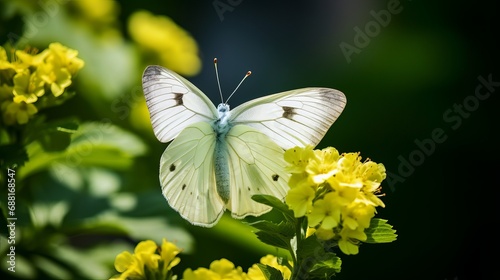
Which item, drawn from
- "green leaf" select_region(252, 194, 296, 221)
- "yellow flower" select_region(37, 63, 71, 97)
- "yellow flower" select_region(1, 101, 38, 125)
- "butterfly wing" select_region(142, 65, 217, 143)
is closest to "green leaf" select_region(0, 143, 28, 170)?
"yellow flower" select_region(1, 101, 38, 125)

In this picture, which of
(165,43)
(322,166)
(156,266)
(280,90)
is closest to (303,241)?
(322,166)

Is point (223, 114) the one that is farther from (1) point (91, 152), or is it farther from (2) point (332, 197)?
(2) point (332, 197)

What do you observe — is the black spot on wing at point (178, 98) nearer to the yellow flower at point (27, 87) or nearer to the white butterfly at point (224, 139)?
the white butterfly at point (224, 139)

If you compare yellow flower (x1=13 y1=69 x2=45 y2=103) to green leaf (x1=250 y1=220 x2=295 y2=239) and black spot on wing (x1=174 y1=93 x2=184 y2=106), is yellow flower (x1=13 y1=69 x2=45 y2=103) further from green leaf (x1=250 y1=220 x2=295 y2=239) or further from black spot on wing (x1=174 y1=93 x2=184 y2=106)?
green leaf (x1=250 y1=220 x2=295 y2=239)

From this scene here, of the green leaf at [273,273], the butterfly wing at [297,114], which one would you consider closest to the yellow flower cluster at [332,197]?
the green leaf at [273,273]

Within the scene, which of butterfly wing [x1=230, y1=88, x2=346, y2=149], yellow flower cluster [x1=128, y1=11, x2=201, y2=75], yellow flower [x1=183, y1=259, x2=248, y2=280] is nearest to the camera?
Answer: yellow flower [x1=183, y1=259, x2=248, y2=280]
